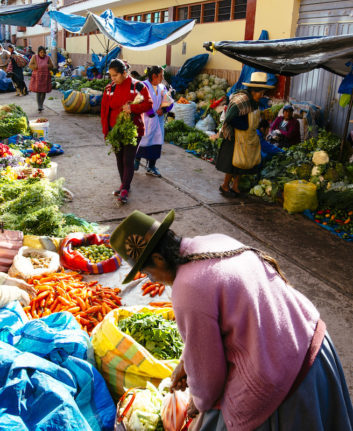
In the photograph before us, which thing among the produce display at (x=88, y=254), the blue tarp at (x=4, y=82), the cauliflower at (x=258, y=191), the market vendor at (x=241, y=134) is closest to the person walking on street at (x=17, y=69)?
the blue tarp at (x=4, y=82)

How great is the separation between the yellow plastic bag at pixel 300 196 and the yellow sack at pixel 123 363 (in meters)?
4.01

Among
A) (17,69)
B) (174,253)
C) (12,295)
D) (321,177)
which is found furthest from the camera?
(17,69)

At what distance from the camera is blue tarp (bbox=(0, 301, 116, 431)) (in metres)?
2.30

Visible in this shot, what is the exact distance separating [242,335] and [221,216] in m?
4.54

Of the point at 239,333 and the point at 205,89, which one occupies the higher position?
the point at 205,89

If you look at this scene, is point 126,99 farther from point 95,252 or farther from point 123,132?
point 95,252

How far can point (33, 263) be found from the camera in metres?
4.24

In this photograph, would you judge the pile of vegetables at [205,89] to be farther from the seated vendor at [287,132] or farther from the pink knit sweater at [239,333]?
the pink knit sweater at [239,333]

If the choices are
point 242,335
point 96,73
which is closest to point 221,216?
point 242,335

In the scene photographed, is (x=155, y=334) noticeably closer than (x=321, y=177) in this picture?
Yes

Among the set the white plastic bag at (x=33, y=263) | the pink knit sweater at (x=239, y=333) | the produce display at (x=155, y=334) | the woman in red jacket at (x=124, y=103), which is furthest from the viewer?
the woman in red jacket at (x=124, y=103)

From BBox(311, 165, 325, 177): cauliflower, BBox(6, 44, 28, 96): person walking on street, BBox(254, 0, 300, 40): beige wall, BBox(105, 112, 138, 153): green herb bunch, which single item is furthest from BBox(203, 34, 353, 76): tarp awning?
BBox(6, 44, 28, 96): person walking on street

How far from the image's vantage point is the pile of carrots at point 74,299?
362 centimetres

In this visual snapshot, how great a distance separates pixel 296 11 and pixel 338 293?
7984mm
